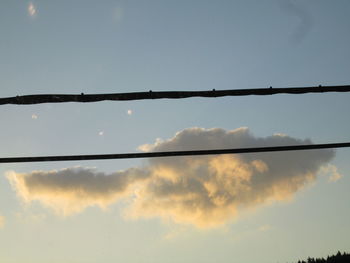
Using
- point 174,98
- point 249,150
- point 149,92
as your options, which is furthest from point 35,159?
point 249,150

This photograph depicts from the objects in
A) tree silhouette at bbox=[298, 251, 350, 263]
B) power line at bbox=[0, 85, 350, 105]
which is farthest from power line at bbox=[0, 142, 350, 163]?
tree silhouette at bbox=[298, 251, 350, 263]

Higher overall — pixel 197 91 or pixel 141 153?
pixel 197 91

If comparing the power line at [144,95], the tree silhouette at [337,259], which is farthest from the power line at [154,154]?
the tree silhouette at [337,259]

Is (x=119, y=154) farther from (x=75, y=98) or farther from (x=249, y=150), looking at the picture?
(x=249, y=150)

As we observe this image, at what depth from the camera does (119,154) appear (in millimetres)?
3480

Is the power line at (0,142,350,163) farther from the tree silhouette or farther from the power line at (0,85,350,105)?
the tree silhouette

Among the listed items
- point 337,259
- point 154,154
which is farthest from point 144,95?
point 337,259

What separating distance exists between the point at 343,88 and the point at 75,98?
131 inches

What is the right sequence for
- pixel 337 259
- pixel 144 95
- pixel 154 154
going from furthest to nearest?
pixel 337 259 < pixel 144 95 < pixel 154 154

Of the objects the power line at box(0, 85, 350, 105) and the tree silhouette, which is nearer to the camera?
the power line at box(0, 85, 350, 105)

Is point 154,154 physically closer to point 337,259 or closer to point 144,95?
point 144,95

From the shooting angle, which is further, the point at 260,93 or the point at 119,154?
the point at 260,93

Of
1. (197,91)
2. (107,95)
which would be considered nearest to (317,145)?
(197,91)

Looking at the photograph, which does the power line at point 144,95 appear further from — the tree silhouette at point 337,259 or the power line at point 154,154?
the tree silhouette at point 337,259
